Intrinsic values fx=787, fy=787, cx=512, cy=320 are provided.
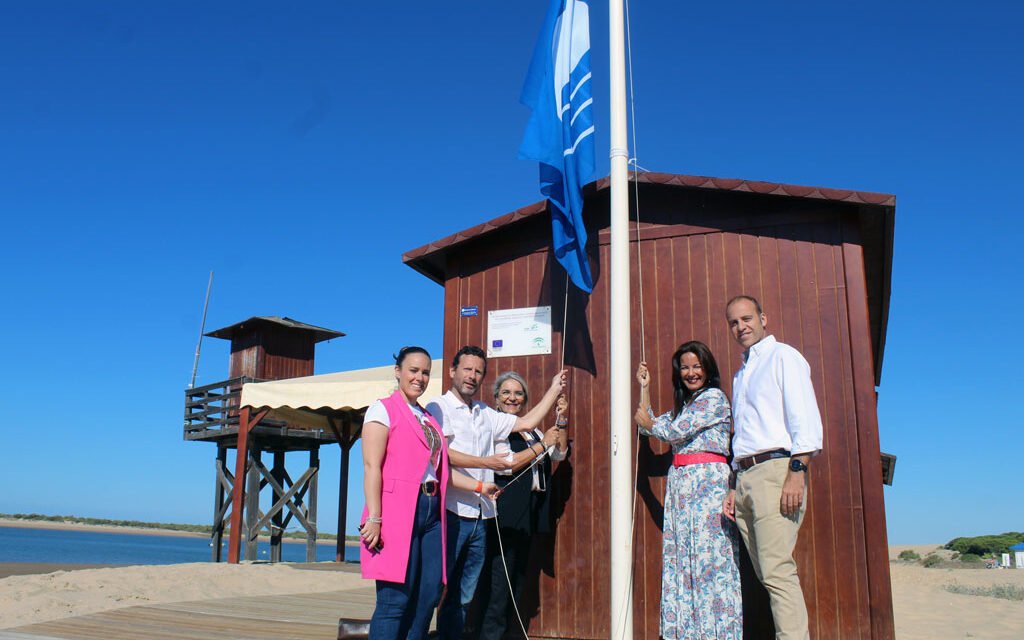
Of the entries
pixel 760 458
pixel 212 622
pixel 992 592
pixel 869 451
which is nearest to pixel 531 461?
pixel 760 458

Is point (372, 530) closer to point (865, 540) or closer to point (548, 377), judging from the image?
point (548, 377)

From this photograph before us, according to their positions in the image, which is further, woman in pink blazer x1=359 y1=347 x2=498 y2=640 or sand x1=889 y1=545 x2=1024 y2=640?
sand x1=889 y1=545 x2=1024 y2=640

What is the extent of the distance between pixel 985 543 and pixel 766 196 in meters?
38.7

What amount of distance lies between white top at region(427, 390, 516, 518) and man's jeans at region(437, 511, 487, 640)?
0.07 metres

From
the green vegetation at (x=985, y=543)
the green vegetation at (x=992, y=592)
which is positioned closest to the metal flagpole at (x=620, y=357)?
the green vegetation at (x=992, y=592)

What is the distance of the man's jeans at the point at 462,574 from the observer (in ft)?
13.2

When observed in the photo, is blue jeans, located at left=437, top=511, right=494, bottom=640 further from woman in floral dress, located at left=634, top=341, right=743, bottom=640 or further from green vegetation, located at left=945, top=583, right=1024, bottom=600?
green vegetation, located at left=945, top=583, right=1024, bottom=600

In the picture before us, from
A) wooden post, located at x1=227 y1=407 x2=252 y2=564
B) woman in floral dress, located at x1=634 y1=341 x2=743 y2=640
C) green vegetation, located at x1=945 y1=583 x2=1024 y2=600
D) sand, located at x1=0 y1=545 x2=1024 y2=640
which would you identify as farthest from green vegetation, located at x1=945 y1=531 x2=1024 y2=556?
woman in floral dress, located at x1=634 y1=341 x2=743 y2=640

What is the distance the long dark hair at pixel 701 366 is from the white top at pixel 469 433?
97cm

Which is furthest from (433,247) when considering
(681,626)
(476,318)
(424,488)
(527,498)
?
(681,626)

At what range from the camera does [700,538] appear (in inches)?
159

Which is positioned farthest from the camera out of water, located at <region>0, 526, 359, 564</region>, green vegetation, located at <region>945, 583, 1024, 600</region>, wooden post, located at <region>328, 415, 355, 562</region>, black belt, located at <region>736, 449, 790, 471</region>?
water, located at <region>0, 526, 359, 564</region>

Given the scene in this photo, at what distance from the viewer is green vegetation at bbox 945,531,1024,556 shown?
113 feet

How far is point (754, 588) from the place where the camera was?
4.41 metres
